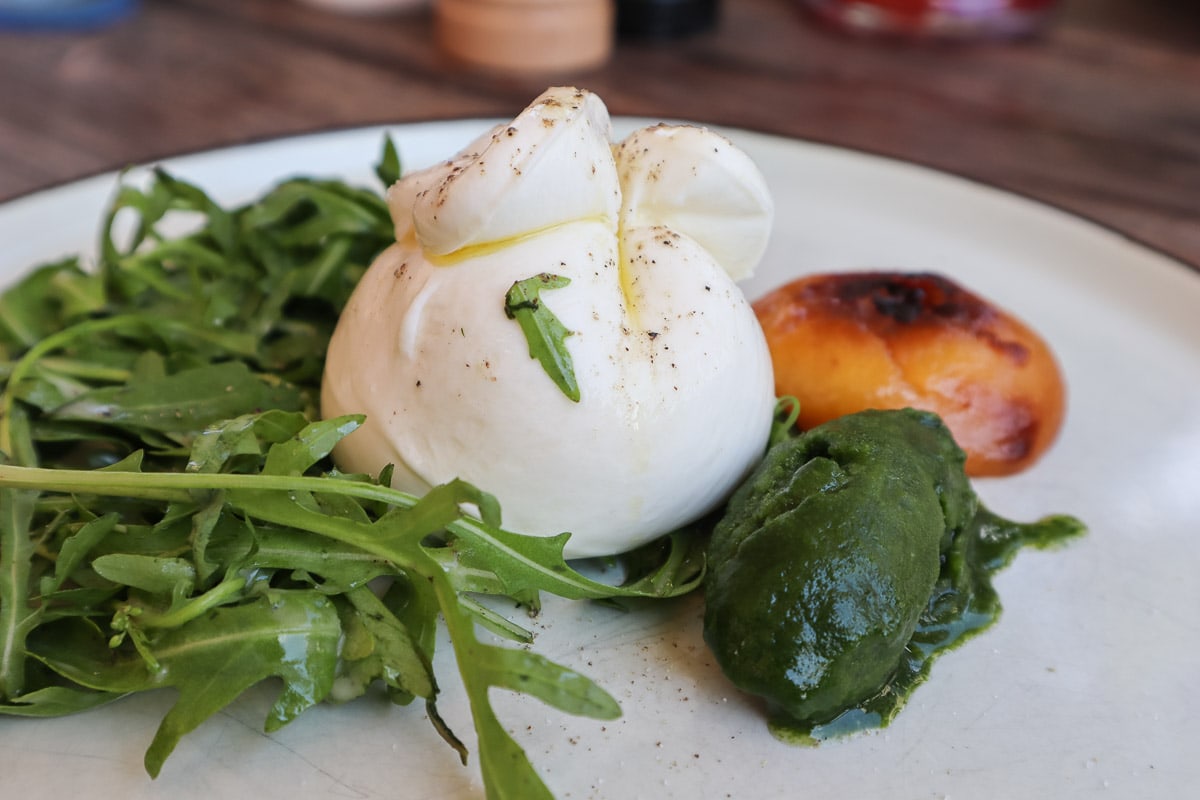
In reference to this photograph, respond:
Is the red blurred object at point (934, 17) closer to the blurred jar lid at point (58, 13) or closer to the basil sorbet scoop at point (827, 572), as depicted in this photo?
the blurred jar lid at point (58, 13)

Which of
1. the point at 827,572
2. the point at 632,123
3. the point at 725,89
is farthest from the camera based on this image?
the point at 725,89

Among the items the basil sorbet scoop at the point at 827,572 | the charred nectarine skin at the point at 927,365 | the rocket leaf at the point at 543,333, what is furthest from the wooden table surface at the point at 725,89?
the basil sorbet scoop at the point at 827,572

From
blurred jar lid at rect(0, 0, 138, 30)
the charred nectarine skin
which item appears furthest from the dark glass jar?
the charred nectarine skin

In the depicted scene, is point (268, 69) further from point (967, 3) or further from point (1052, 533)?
point (1052, 533)

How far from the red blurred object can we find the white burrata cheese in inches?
87.7

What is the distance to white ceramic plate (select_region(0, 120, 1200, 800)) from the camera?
97 centimetres

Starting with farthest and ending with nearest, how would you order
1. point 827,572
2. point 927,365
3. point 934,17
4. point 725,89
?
point 934,17 < point 725,89 < point 927,365 < point 827,572

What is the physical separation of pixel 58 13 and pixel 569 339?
2.73m

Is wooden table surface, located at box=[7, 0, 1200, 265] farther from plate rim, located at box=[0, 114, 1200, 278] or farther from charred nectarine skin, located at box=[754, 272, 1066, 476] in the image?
charred nectarine skin, located at box=[754, 272, 1066, 476]

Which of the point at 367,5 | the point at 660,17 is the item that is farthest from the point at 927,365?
the point at 367,5

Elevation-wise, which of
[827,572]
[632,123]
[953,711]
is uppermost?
[632,123]

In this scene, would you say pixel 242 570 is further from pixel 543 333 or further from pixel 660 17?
pixel 660 17

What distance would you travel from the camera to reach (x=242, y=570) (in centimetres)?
106

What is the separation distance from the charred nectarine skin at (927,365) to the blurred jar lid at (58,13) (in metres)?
2.57
